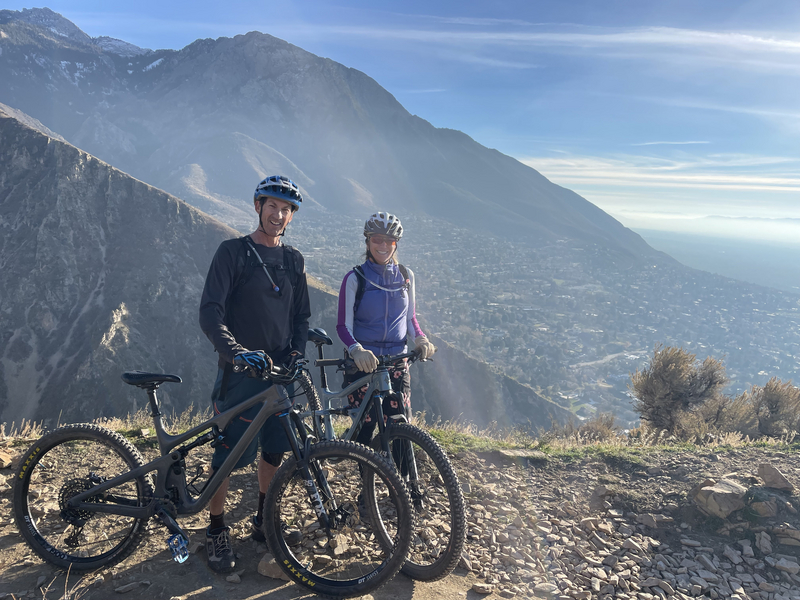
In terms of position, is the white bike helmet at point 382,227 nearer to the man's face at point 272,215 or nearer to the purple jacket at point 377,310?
the purple jacket at point 377,310

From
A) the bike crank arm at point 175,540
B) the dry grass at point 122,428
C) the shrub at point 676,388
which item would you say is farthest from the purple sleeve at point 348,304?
the shrub at point 676,388

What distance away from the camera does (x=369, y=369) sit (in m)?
3.35

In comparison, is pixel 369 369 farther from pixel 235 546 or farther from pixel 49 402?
pixel 49 402

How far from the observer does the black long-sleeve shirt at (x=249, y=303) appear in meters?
3.05

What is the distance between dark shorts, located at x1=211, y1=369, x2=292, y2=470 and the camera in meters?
3.17

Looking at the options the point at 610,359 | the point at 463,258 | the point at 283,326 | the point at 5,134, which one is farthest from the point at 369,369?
the point at 463,258

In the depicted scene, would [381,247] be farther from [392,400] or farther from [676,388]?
[676,388]

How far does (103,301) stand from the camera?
47281mm

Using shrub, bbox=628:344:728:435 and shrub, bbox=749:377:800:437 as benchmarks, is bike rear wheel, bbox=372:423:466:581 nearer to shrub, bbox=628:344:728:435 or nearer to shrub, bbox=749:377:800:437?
shrub, bbox=628:344:728:435

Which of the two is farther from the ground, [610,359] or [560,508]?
[560,508]

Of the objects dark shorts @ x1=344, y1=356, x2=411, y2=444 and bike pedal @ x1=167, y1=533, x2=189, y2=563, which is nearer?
bike pedal @ x1=167, y1=533, x2=189, y2=563

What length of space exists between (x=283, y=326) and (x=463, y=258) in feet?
497

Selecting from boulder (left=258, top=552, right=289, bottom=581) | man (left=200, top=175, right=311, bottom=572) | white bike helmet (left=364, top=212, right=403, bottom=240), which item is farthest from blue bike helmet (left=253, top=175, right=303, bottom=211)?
boulder (left=258, top=552, right=289, bottom=581)

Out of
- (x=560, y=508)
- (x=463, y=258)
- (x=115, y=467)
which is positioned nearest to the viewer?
(x=115, y=467)
